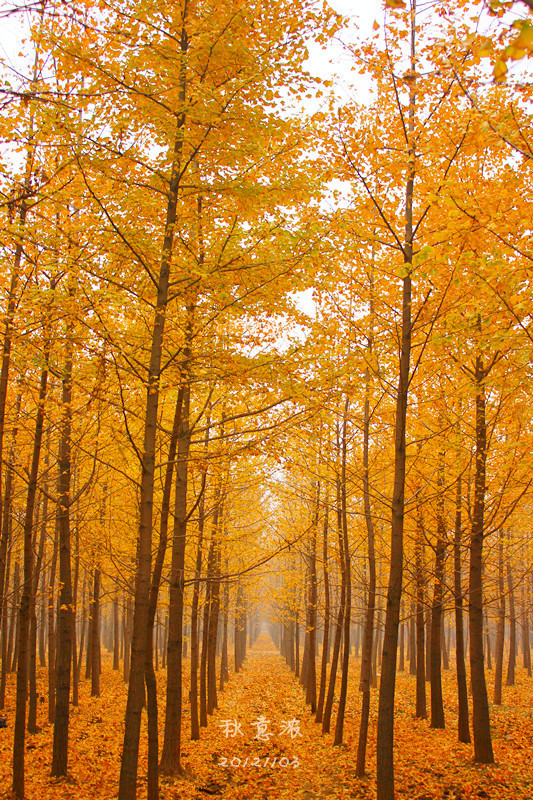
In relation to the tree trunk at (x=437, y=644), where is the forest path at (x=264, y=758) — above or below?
below

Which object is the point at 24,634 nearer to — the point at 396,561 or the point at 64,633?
the point at 64,633

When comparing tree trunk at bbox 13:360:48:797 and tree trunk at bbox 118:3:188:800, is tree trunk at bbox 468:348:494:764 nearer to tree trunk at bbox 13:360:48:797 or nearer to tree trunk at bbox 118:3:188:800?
tree trunk at bbox 118:3:188:800

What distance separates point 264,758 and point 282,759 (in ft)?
1.22

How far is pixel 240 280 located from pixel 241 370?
1021 millimetres

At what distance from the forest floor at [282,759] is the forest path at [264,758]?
0.06ft

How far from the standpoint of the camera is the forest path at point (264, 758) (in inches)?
310

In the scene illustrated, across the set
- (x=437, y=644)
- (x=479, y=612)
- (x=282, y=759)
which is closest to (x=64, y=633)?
(x=282, y=759)

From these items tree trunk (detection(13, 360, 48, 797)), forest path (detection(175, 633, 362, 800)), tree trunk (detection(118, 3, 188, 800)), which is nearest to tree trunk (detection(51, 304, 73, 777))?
tree trunk (detection(13, 360, 48, 797))

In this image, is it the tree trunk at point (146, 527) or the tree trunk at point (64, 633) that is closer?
the tree trunk at point (146, 527)

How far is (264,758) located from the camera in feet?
32.6

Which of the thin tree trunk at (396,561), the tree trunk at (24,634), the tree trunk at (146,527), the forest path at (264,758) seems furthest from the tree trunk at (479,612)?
the tree trunk at (24,634)

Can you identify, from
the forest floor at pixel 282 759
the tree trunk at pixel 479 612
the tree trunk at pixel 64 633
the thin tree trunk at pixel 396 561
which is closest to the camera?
the thin tree trunk at pixel 396 561

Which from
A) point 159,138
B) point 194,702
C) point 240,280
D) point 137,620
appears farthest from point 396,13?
point 194,702

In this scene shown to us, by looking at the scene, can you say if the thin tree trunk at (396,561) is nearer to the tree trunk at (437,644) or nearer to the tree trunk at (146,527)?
the tree trunk at (146,527)
